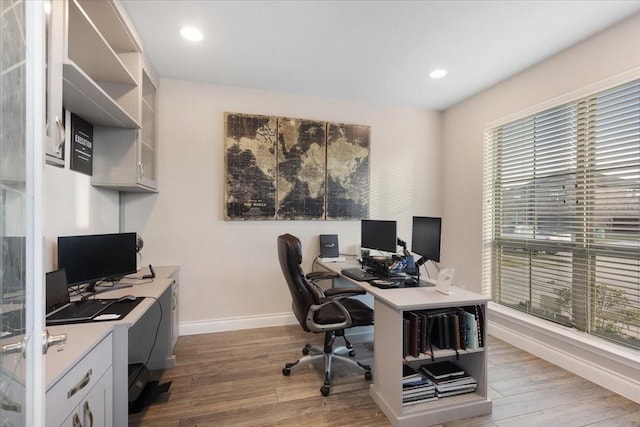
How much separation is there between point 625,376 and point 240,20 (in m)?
3.77

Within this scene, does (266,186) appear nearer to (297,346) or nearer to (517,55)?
(297,346)

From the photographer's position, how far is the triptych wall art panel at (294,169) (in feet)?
10.2

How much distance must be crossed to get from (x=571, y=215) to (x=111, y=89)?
3875mm

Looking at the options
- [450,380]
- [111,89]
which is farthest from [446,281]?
[111,89]

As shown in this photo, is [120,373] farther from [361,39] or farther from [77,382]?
[361,39]

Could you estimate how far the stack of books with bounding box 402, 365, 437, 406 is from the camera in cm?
177

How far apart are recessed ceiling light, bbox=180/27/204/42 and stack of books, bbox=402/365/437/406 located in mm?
2867

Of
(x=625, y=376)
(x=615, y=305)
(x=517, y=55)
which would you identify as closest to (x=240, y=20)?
(x=517, y=55)

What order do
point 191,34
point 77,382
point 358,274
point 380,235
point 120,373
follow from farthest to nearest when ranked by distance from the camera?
point 380,235, point 358,274, point 191,34, point 120,373, point 77,382

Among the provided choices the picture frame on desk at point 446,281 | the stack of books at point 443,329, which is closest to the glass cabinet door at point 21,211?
the stack of books at point 443,329

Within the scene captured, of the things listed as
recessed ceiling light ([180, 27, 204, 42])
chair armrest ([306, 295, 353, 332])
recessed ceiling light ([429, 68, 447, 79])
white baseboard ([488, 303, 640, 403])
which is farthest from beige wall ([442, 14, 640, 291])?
recessed ceiling light ([180, 27, 204, 42])

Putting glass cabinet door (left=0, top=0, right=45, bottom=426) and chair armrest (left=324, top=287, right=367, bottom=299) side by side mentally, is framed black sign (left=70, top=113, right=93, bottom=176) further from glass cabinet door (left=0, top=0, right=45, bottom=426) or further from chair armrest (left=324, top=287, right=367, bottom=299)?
chair armrest (left=324, top=287, right=367, bottom=299)

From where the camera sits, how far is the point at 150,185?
264cm

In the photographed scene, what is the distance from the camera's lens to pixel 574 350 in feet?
7.59
